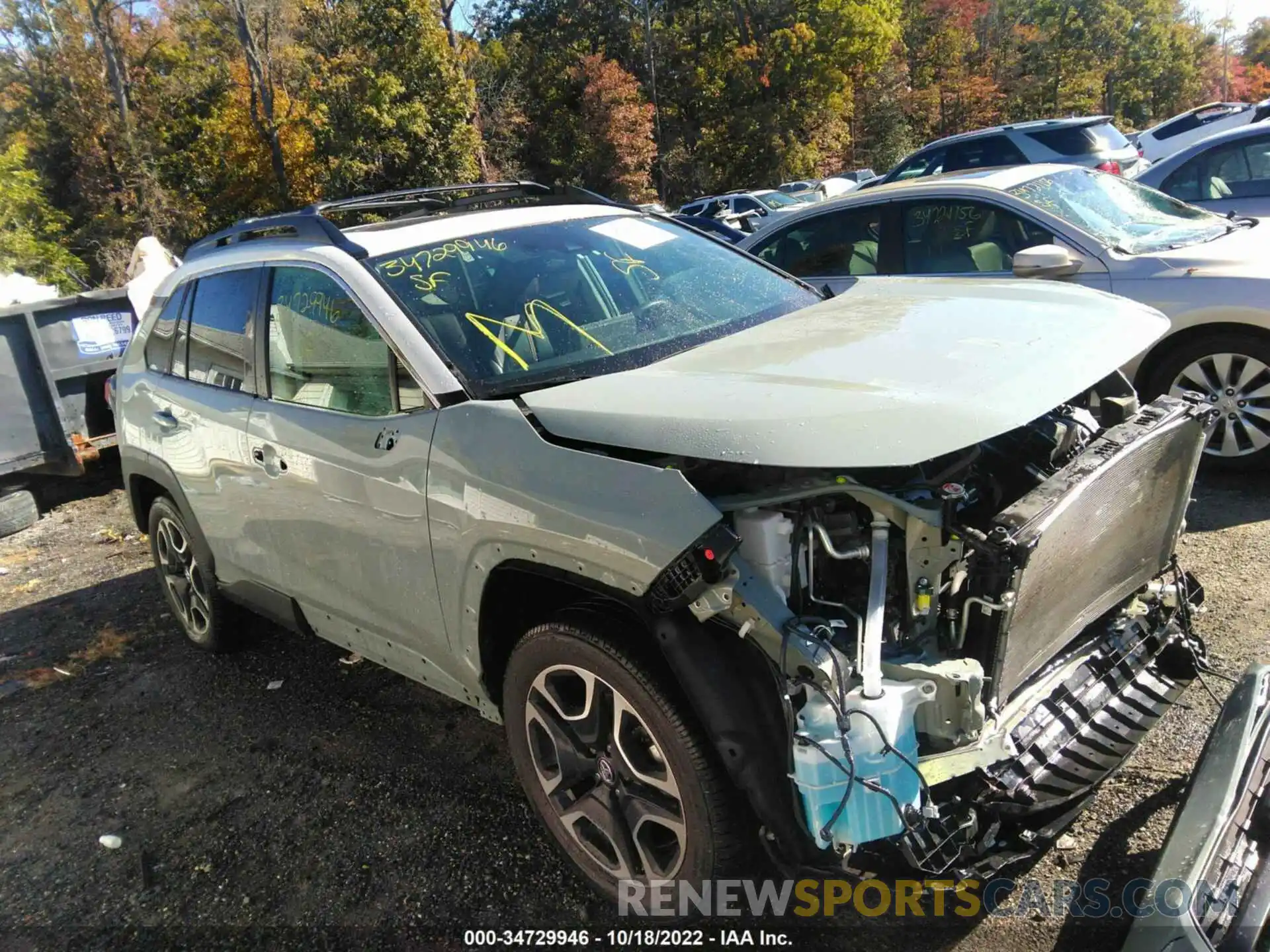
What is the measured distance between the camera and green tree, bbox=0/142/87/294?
20359 millimetres

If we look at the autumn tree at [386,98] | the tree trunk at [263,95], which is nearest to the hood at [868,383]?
the autumn tree at [386,98]

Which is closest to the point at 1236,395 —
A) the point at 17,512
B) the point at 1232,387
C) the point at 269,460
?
the point at 1232,387

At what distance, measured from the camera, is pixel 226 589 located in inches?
159

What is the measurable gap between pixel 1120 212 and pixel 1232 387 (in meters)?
1.51

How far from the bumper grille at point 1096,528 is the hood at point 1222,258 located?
264 centimetres

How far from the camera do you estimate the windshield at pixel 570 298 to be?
2818 millimetres

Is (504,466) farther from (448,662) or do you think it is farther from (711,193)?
(711,193)

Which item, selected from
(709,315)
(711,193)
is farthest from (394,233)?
(711,193)

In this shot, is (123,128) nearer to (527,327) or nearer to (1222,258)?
(527,327)

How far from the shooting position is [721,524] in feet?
6.73

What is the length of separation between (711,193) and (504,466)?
35866 mm

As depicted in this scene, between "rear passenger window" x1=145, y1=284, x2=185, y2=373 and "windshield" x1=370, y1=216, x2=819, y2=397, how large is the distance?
167cm

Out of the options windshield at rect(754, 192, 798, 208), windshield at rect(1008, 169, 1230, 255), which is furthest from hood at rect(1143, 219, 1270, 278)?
windshield at rect(754, 192, 798, 208)

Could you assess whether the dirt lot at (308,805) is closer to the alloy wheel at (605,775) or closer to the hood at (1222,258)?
the alloy wheel at (605,775)
